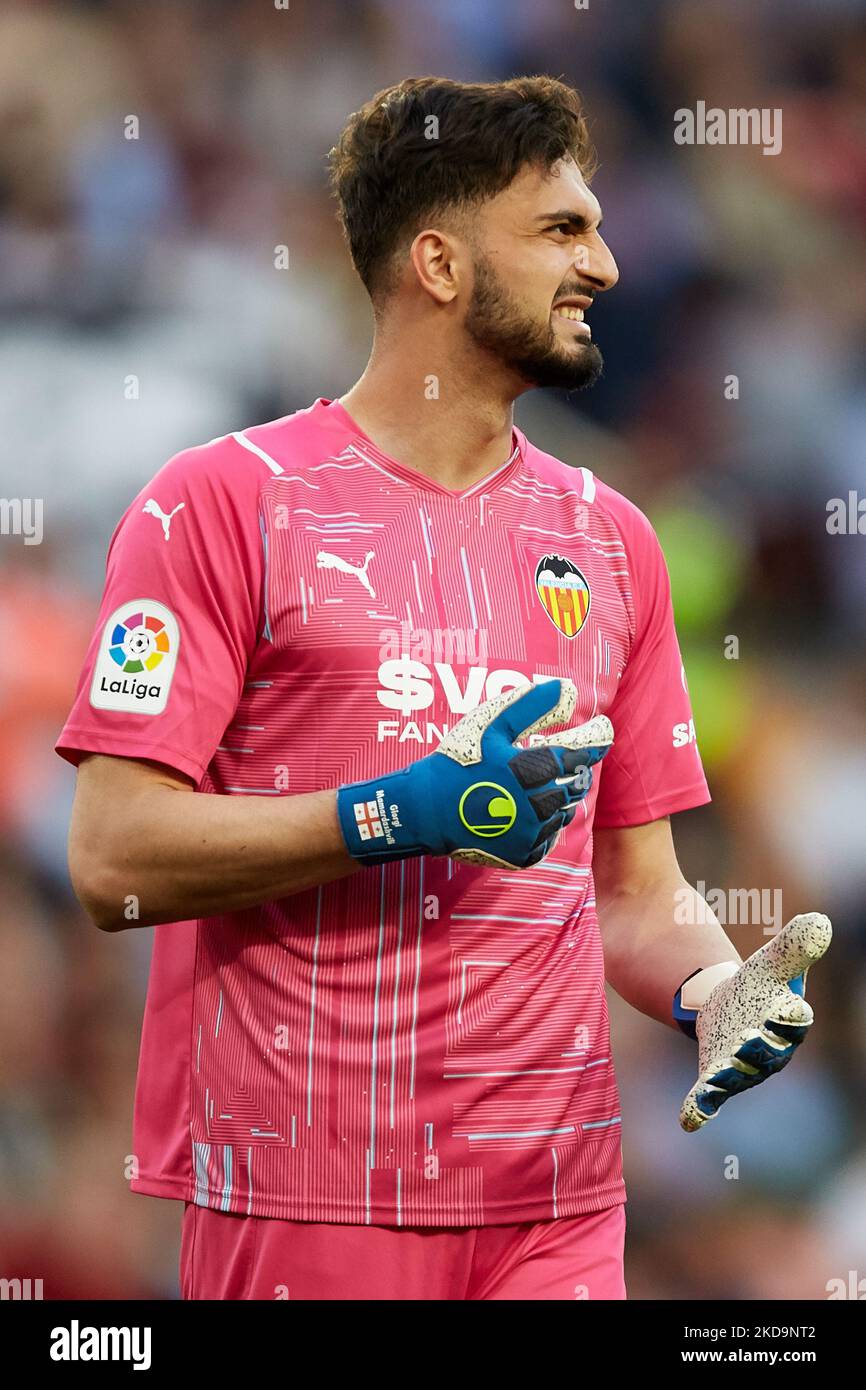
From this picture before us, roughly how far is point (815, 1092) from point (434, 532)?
223cm

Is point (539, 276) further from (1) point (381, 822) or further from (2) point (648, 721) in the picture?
(1) point (381, 822)

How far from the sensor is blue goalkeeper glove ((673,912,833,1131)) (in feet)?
6.26

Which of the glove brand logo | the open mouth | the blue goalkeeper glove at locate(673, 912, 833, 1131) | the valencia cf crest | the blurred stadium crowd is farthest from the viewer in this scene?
the blurred stadium crowd

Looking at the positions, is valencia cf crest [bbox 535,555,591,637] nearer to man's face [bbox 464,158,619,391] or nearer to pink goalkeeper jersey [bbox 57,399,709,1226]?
pink goalkeeper jersey [bbox 57,399,709,1226]

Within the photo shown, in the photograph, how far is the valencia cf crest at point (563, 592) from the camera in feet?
7.00

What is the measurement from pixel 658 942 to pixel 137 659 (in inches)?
30.9

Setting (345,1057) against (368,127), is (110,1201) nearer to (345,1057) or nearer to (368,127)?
(345,1057)

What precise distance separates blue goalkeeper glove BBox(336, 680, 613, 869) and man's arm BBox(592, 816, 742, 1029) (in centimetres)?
45

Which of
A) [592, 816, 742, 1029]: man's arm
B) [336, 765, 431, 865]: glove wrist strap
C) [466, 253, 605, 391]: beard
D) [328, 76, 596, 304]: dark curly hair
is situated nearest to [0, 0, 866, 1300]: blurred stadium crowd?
[592, 816, 742, 1029]: man's arm

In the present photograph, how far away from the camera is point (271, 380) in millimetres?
4027

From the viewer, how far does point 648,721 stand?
232 cm

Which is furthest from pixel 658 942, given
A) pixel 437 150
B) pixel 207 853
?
pixel 437 150

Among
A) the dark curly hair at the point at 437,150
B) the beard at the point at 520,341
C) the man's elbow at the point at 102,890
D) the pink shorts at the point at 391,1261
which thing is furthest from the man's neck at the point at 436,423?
the pink shorts at the point at 391,1261

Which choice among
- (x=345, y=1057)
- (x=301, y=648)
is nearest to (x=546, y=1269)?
(x=345, y=1057)
